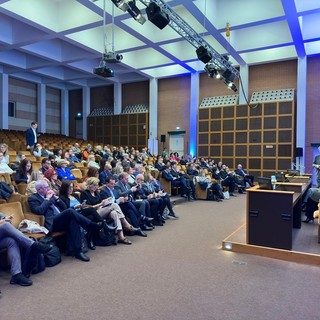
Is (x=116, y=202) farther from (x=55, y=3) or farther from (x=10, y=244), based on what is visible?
(x=55, y=3)

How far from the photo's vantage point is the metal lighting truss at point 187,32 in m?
6.39

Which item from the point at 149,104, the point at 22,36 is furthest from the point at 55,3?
the point at 149,104

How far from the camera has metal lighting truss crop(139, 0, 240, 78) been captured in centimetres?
639

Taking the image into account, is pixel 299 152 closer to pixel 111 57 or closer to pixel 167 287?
pixel 111 57

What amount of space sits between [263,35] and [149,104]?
19.2 ft

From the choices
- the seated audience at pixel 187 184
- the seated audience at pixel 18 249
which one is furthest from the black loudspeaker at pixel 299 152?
the seated audience at pixel 18 249

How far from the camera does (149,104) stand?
14.1 m

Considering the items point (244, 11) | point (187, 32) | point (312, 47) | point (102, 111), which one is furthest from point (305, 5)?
point (102, 111)

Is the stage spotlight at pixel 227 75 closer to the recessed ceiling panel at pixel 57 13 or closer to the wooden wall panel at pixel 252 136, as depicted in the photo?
the wooden wall panel at pixel 252 136

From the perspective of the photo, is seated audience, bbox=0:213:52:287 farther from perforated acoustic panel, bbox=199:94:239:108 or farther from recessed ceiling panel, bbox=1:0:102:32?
perforated acoustic panel, bbox=199:94:239:108

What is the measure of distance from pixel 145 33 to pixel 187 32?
2.28 meters

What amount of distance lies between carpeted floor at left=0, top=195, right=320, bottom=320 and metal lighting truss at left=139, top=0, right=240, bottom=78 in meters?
4.73

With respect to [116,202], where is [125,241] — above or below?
below

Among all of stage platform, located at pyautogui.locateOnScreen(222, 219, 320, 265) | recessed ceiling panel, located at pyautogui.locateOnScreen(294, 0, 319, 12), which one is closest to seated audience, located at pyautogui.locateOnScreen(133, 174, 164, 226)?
stage platform, located at pyautogui.locateOnScreen(222, 219, 320, 265)
